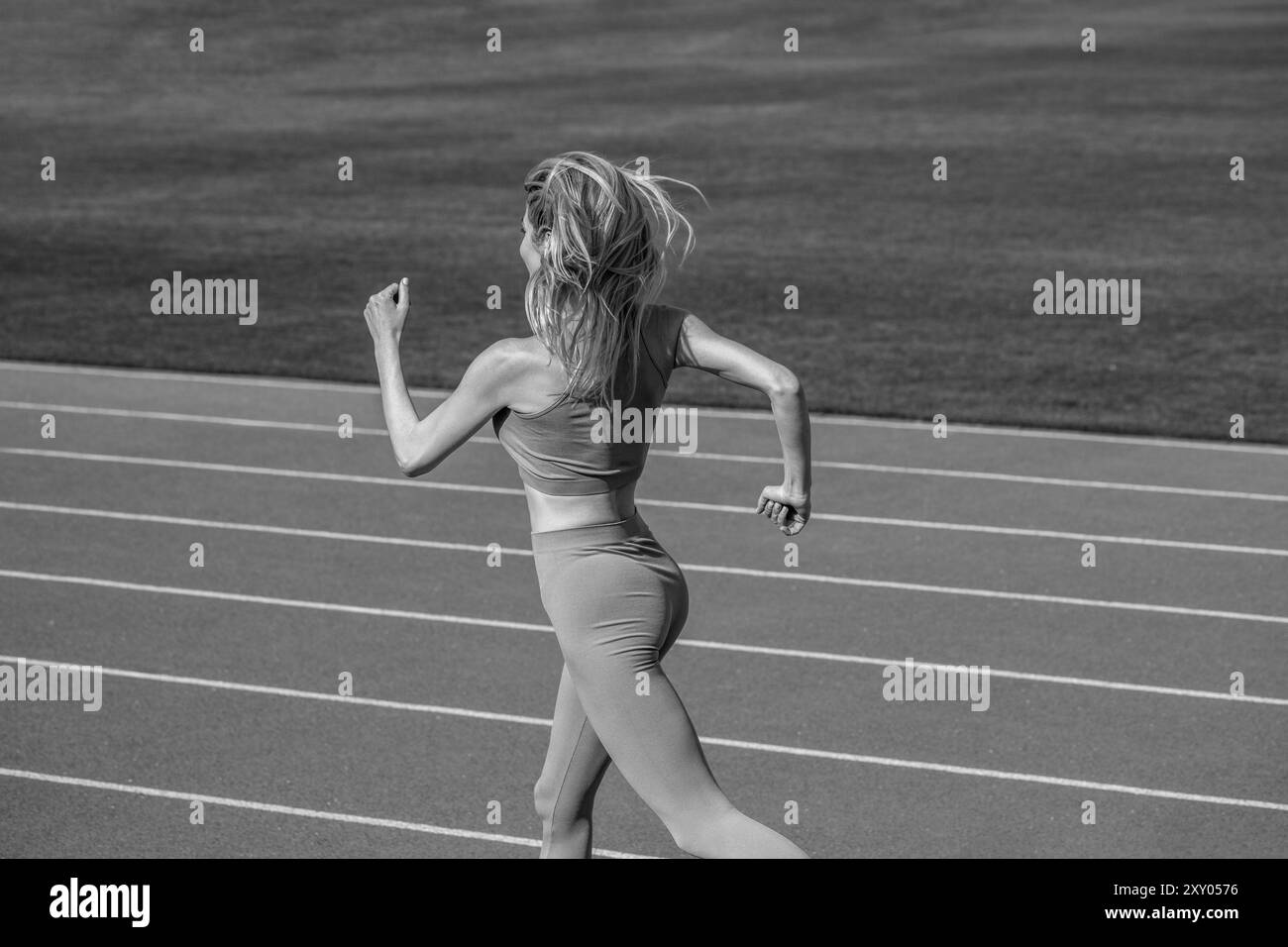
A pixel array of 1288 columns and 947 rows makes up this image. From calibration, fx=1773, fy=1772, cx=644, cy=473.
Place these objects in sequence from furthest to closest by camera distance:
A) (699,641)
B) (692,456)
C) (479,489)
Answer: (692,456), (479,489), (699,641)

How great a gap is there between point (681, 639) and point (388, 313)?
4327 millimetres

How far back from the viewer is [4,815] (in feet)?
20.5

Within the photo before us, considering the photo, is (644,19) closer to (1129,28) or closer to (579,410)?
(1129,28)

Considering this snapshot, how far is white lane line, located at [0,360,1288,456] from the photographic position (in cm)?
1244

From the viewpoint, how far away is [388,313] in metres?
4.14

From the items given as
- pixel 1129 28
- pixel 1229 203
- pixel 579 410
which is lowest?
pixel 579 410

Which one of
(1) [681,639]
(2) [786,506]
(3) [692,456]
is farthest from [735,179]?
(2) [786,506]

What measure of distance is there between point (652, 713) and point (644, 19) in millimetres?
42689

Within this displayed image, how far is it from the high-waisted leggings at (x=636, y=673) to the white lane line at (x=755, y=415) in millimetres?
9026

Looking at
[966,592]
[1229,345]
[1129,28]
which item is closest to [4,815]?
[966,592]

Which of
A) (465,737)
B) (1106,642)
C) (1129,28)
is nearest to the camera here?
(465,737)

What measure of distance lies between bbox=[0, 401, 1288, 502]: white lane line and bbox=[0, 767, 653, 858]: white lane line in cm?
575

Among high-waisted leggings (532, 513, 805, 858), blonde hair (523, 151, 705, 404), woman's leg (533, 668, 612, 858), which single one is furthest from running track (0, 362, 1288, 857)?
blonde hair (523, 151, 705, 404)

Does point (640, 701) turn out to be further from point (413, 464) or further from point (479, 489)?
point (479, 489)
